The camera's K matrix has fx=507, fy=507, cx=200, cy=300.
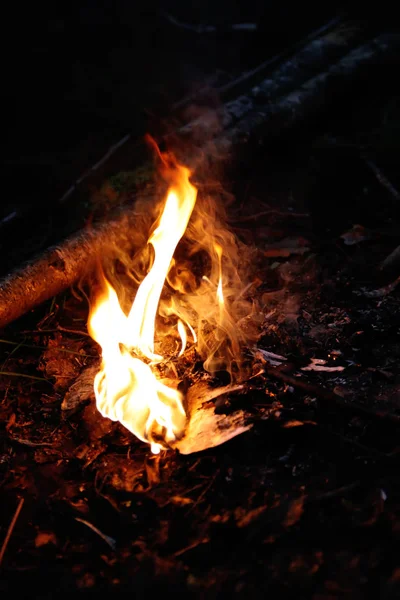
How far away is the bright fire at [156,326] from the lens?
3.26 meters

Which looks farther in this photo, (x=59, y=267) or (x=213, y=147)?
(x=213, y=147)

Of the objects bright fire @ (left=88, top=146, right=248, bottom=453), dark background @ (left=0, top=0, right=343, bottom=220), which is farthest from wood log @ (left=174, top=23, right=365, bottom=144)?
bright fire @ (left=88, top=146, right=248, bottom=453)

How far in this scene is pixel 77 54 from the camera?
10.2 m

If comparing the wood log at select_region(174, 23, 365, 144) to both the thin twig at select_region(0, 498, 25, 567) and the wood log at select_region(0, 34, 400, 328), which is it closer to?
the wood log at select_region(0, 34, 400, 328)

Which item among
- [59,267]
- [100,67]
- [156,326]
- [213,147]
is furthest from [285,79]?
[156,326]

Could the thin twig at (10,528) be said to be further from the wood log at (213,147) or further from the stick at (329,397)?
the stick at (329,397)

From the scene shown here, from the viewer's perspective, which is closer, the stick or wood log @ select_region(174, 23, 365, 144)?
the stick

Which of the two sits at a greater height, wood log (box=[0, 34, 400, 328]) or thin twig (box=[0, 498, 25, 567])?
wood log (box=[0, 34, 400, 328])

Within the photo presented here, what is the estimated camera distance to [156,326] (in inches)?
162

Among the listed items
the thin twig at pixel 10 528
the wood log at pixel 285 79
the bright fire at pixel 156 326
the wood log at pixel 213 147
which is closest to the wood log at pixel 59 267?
the wood log at pixel 213 147

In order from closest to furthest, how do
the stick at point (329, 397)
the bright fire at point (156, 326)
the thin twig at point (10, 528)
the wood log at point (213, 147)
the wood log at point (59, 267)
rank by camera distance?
the thin twig at point (10, 528), the stick at point (329, 397), the bright fire at point (156, 326), the wood log at point (59, 267), the wood log at point (213, 147)

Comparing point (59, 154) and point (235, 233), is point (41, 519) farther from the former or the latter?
point (59, 154)

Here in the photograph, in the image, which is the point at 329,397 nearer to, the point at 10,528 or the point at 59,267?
the point at 10,528

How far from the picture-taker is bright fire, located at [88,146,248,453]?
326 cm
